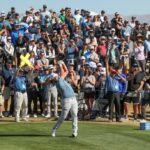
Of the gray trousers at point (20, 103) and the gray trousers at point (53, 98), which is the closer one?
the gray trousers at point (20, 103)

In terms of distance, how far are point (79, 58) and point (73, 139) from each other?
9.96m

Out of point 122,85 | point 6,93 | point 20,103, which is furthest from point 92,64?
point 20,103

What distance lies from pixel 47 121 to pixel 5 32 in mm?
6674

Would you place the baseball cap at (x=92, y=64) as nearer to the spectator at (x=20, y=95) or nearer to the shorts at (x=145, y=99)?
the shorts at (x=145, y=99)

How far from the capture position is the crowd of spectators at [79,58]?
77.5 ft

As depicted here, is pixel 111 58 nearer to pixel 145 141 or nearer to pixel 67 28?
pixel 67 28

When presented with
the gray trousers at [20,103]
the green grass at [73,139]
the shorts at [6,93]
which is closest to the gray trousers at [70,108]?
the green grass at [73,139]

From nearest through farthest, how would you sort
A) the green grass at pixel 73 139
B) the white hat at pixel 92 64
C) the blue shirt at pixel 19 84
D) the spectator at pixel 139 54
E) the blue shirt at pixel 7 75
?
the green grass at pixel 73 139, the blue shirt at pixel 19 84, the blue shirt at pixel 7 75, the white hat at pixel 92 64, the spectator at pixel 139 54

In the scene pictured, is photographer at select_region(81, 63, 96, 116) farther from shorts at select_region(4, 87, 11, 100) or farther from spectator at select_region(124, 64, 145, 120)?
shorts at select_region(4, 87, 11, 100)

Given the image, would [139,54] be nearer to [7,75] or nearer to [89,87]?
[89,87]

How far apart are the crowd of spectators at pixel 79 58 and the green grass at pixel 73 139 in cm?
180

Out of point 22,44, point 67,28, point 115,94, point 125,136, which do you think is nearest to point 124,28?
point 67,28

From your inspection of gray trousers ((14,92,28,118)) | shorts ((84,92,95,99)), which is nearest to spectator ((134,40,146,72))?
shorts ((84,92,95,99))

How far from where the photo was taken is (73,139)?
17.3 m
